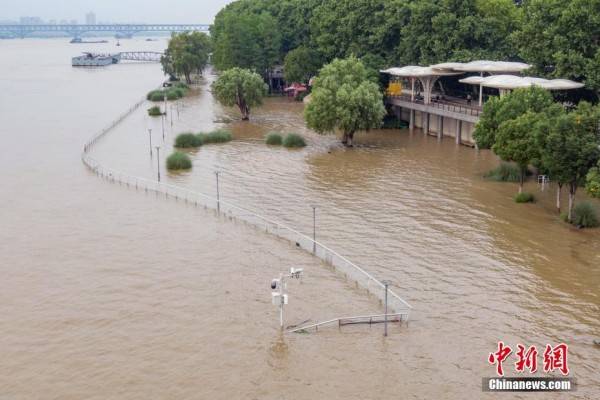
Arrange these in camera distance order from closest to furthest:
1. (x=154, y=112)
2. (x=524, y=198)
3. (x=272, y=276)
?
(x=272, y=276), (x=524, y=198), (x=154, y=112)

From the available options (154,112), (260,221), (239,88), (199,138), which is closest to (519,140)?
(260,221)

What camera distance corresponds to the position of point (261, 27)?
10906 cm

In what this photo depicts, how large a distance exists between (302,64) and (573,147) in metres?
62.5

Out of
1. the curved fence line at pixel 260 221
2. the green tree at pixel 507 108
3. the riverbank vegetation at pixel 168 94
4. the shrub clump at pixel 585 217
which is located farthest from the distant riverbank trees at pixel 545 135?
the riverbank vegetation at pixel 168 94

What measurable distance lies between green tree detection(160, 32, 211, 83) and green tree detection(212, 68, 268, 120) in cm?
4715

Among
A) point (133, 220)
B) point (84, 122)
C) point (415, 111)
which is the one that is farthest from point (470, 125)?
point (84, 122)

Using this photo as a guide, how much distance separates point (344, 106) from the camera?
213 feet

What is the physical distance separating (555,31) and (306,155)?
22.9 metres

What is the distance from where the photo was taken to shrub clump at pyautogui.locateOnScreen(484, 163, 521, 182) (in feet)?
173

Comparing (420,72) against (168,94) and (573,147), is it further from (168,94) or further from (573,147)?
(168,94)

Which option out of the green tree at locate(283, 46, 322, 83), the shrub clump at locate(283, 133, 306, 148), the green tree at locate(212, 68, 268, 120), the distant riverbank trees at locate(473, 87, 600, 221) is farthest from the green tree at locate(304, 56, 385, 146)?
the green tree at locate(283, 46, 322, 83)

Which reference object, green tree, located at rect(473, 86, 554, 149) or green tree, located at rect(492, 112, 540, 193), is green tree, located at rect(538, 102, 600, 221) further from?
green tree, located at rect(473, 86, 554, 149)

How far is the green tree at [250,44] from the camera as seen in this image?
4252 inches

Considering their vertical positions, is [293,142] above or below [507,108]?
below
